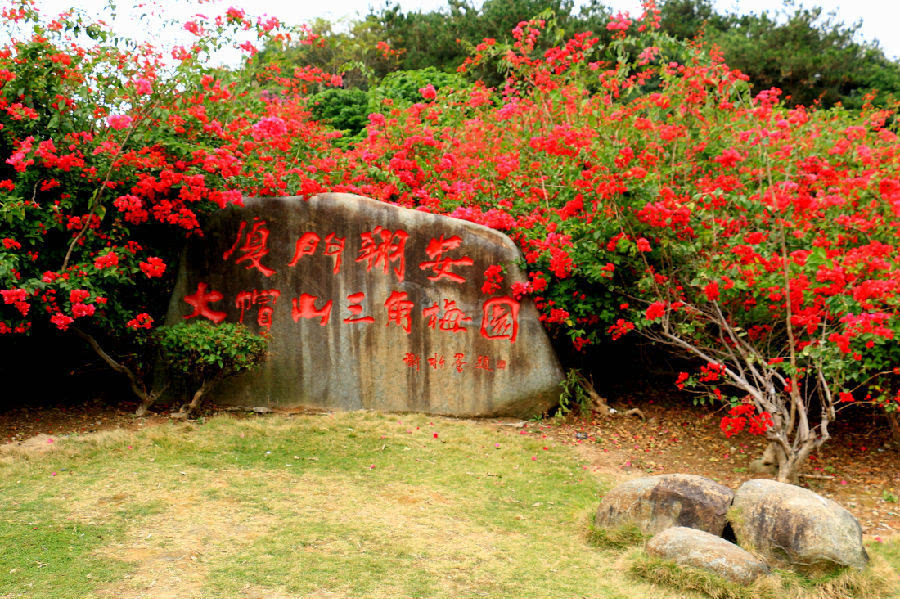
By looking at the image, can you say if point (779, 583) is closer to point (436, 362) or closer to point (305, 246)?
point (436, 362)

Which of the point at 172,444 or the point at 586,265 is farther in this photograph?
the point at 586,265

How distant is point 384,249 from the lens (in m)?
6.63

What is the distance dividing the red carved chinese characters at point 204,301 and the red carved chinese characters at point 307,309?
63 cm

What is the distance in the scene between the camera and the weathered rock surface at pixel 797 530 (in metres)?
3.59

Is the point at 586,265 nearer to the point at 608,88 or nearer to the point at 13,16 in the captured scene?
the point at 608,88

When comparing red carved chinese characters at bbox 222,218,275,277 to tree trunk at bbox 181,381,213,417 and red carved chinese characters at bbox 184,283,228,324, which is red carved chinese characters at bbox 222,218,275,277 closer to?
red carved chinese characters at bbox 184,283,228,324

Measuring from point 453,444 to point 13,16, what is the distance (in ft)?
15.3

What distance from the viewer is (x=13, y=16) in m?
5.77

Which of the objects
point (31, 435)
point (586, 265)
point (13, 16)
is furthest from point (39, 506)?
point (586, 265)

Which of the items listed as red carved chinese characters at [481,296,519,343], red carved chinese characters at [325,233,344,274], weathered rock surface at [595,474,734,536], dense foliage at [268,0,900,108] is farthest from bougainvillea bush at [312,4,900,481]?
dense foliage at [268,0,900,108]

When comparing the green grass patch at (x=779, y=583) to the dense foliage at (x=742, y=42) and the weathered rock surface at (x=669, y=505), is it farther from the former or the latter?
the dense foliage at (x=742, y=42)

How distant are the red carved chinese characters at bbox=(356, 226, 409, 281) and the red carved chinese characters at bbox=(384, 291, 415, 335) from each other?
16 centimetres

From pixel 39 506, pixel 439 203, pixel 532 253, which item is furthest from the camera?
pixel 439 203

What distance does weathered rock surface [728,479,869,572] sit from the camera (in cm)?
359
